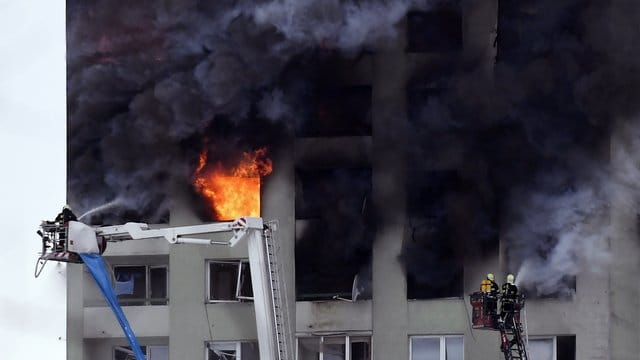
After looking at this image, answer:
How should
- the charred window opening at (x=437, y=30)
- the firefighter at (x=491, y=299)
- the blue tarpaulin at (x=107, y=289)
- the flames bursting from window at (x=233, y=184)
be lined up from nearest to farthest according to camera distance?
the firefighter at (x=491, y=299) < the blue tarpaulin at (x=107, y=289) < the charred window opening at (x=437, y=30) < the flames bursting from window at (x=233, y=184)

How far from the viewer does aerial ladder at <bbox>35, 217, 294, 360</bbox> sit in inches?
764

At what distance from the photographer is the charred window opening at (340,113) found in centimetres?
2172

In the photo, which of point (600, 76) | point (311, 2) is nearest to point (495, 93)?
point (600, 76)

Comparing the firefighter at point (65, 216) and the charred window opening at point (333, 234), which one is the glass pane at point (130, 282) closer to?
the firefighter at point (65, 216)

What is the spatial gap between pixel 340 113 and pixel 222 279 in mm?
3784

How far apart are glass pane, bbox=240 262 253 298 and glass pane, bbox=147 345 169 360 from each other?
177 centimetres

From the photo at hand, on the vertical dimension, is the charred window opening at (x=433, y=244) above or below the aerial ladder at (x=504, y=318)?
above

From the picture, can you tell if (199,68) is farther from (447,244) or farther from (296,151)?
(447,244)

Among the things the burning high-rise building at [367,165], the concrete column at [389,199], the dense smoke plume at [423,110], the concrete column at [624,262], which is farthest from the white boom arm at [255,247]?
the concrete column at [624,262]

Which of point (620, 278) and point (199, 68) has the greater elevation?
point (199, 68)

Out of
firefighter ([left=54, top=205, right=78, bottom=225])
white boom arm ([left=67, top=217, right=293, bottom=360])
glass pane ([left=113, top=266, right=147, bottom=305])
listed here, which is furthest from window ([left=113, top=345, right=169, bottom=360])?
firefighter ([left=54, top=205, right=78, bottom=225])

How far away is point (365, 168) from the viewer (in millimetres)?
21641

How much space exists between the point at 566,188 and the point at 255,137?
572 centimetres

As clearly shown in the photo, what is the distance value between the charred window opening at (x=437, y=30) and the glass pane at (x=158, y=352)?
714cm
